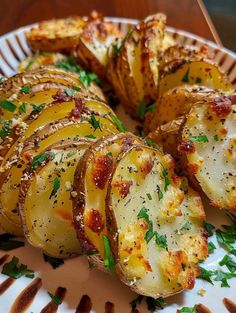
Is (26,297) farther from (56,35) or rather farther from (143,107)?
(56,35)

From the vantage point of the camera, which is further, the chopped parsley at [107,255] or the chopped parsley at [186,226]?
the chopped parsley at [186,226]

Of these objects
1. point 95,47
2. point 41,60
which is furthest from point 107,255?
point 41,60

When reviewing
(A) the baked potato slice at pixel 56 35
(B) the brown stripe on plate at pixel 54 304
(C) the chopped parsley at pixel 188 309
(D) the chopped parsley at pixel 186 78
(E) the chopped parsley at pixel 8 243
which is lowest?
(C) the chopped parsley at pixel 188 309

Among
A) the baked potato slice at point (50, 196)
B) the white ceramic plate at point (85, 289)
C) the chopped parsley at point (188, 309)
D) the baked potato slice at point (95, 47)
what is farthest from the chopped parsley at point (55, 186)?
the baked potato slice at point (95, 47)

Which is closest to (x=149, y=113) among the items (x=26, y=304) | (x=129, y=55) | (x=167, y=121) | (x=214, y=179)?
(x=167, y=121)

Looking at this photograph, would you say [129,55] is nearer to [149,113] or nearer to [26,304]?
[149,113]

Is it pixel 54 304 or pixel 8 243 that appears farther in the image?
pixel 8 243

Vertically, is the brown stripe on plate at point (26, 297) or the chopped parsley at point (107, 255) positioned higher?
the chopped parsley at point (107, 255)

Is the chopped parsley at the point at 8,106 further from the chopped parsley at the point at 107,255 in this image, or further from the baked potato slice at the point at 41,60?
the baked potato slice at the point at 41,60
